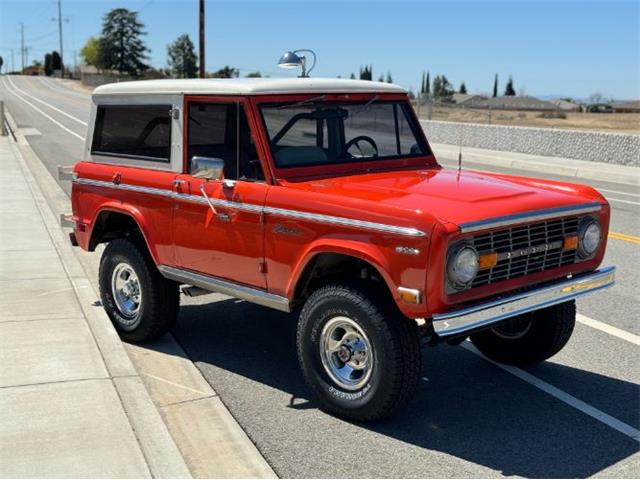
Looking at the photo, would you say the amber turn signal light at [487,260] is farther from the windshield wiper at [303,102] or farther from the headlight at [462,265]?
the windshield wiper at [303,102]

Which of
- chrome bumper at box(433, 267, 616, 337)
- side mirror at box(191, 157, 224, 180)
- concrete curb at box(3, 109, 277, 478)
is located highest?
side mirror at box(191, 157, 224, 180)

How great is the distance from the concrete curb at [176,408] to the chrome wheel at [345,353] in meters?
0.66

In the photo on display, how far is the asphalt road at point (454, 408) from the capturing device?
163 inches

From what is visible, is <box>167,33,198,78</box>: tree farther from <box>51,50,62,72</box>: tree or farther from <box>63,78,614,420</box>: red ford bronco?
<box>63,78,614,420</box>: red ford bronco

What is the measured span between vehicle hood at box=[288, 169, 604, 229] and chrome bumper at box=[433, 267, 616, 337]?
480mm

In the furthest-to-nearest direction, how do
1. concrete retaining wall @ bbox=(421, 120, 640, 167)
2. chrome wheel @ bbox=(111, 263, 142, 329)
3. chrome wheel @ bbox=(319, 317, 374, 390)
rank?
concrete retaining wall @ bbox=(421, 120, 640, 167) < chrome wheel @ bbox=(111, 263, 142, 329) < chrome wheel @ bbox=(319, 317, 374, 390)

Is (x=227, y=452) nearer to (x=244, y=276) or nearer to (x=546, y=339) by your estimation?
(x=244, y=276)

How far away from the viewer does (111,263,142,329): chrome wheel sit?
6.11 m

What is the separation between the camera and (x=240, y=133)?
17.3 feet

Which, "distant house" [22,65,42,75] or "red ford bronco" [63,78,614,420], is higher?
"distant house" [22,65,42,75]

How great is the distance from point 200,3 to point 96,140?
1339 inches

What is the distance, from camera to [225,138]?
538cm

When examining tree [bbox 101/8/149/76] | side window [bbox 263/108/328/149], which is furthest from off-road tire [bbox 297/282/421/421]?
tree [bbox 101/8/149/76]

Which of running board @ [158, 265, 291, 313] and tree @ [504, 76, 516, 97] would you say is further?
tree @ [504, 76, 516, 97]
